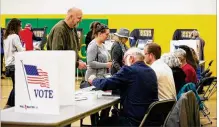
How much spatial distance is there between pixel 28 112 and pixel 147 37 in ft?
30.5

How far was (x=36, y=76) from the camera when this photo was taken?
2.95 metres

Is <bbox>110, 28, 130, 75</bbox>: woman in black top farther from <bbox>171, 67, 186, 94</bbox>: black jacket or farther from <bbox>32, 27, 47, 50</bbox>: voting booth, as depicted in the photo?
<bbox>32, 27, 47, 50</bbox>: voting booth

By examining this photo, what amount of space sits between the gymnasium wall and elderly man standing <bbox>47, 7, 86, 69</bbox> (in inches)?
311

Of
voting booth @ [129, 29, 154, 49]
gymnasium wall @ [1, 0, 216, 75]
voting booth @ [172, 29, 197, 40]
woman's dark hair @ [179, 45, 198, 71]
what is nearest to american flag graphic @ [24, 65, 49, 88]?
woman's dark hair @ [179, 45, 198, 71]

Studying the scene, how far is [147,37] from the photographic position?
12125 mm

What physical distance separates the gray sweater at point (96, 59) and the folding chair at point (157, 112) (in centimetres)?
147

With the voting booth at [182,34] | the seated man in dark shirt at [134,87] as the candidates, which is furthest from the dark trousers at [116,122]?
the voting booth at [182,34]

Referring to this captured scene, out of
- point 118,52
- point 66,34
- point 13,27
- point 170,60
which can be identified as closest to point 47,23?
point 13,27

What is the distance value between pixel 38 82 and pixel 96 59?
90.1 inches

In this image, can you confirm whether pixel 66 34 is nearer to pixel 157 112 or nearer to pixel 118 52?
pixel 118 52
